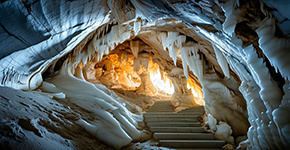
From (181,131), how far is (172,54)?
129 inches

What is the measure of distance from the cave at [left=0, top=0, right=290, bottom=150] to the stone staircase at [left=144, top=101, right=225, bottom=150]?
1.2 inches

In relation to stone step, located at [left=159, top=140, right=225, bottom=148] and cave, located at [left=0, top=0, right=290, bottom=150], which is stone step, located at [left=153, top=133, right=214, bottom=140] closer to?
cave, located at [left=0, top=0, right=290, bottom=150]

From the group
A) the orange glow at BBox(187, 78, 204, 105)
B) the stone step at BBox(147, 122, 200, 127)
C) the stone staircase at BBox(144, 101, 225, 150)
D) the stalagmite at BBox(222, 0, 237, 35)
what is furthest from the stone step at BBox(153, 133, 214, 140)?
the orange glow at BBox(187, 78, 204, 105)

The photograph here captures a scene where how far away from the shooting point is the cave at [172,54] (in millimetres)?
2434

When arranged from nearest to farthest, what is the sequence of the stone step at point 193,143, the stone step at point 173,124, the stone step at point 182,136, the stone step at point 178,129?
the stone step at point 193,143 < the stone step at point 182,136 < the stone step at point 178,129 < the stone step at point 173,124

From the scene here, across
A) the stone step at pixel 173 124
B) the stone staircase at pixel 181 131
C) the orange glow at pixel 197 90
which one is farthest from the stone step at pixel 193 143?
the orange glow at pixel 197 90

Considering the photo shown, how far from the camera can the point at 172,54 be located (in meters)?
7.39

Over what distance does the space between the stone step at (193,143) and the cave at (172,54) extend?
0.03 meters

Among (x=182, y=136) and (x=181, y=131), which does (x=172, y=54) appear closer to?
(x=181, y=131)

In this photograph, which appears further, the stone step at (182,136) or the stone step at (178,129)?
the stone step at (178,129)

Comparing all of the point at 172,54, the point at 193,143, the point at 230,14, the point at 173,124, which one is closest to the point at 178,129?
the point at 173,124

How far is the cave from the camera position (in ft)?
7.98

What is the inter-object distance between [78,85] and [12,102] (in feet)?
10.1

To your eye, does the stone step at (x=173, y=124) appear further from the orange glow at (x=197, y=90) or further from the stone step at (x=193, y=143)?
the orange glow at (x=197, y=90)
